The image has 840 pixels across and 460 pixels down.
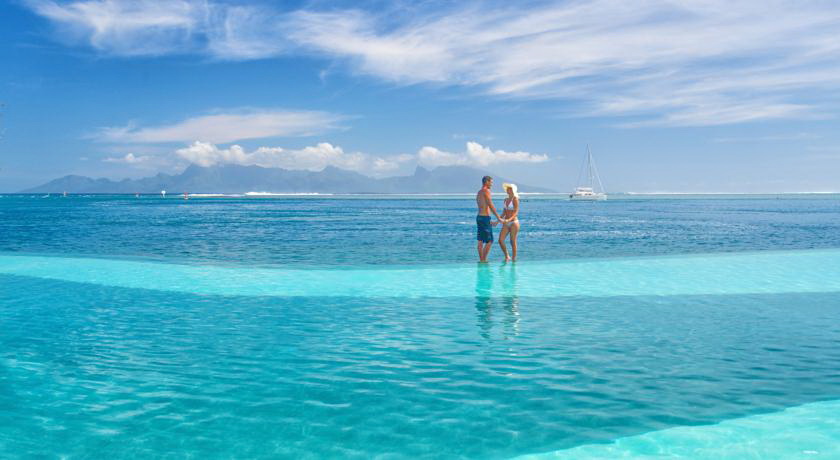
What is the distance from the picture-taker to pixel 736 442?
508 cm

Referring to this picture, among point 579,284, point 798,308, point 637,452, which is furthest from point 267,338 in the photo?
point 798,308

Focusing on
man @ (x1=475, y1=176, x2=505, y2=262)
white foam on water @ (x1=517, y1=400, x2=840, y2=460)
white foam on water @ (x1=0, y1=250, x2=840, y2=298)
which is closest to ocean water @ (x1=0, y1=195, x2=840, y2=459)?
white foam on water @ (x1=517, y1=400, x2=840, y2=460)

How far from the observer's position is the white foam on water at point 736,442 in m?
4.89

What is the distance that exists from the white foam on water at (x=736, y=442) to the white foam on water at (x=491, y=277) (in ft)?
22.3

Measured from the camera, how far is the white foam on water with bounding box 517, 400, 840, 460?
4.89m

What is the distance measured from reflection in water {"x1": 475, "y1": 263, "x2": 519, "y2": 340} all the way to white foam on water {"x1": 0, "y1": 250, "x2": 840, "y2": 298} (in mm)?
44

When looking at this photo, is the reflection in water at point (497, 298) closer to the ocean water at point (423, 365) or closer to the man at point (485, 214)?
the ocean water at point (423, 365)

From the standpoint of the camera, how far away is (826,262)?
1711 centimetres

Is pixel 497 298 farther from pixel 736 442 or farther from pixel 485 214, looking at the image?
pixel 736 442

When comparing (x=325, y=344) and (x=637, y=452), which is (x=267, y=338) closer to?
(x=325, y=344)

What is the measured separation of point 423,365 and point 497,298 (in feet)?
16.0

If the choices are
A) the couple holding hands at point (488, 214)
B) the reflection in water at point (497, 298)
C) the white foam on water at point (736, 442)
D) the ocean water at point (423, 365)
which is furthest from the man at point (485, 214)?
the white foam on water at point (736, 442)

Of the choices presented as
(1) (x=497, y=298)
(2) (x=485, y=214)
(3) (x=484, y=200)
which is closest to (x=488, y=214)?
(2) (x=485, y=214)

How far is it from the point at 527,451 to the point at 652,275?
36.4 feet
